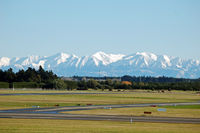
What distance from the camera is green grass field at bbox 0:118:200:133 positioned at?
4734 centimetres

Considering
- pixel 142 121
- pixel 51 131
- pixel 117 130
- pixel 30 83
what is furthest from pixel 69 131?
pixel 30 83

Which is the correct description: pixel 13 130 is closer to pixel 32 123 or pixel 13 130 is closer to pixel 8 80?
pixel 32 123

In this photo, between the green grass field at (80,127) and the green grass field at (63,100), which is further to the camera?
the green grass field at (63,100)

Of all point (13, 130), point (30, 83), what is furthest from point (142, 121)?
point (30, 83)

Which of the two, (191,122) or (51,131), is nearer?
(51,131)

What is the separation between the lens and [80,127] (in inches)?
1991

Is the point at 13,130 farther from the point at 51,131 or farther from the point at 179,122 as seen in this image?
the point at 179,122

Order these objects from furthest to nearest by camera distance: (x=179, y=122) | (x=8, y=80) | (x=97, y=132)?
(x=8, y=80) < (x=179, y=122) < (x=97, y=132)

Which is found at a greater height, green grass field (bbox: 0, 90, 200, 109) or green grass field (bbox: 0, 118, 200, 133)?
green grass field (bbox: 0, 90, 200, 109)

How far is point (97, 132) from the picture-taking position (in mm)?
46156

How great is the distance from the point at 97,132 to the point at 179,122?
1883 cm

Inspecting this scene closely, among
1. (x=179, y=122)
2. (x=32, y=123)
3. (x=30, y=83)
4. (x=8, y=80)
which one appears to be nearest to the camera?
(x=32, y=123)

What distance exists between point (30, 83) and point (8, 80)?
18498 mm

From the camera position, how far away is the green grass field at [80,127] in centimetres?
4734
